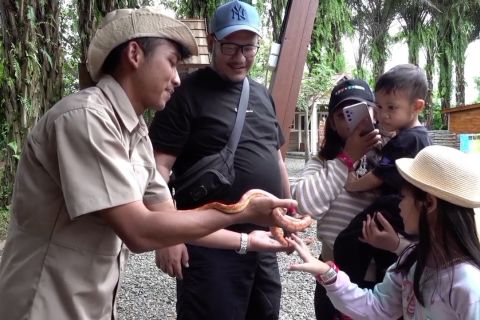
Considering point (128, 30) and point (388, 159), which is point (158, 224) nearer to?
point (128, 30)

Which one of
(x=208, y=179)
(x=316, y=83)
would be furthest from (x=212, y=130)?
(x=316, y=83)

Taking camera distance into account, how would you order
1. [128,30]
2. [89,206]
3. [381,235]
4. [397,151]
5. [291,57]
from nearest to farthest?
[89,206]
[128,30]
[381,235]
[397,151]
[291,57]

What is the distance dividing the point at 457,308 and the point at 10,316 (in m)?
1.28

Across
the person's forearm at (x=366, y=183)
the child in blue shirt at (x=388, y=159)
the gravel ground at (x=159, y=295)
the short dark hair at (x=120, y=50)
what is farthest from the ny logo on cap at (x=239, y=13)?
the gravel ground at (x=159, y=295)

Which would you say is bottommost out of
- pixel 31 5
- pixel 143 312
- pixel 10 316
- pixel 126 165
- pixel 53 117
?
pixel 143 312

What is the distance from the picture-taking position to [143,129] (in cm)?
157

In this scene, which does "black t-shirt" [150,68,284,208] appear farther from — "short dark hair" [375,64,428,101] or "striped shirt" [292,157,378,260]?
"short dark hair" [375,64,428,101]

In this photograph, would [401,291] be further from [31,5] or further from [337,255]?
[31,5]

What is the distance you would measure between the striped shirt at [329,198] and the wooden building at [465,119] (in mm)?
17093

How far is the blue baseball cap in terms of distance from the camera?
226 centimetres

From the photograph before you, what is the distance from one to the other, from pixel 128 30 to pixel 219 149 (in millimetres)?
887

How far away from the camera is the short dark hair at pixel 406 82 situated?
6.77 feet

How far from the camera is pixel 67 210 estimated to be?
1302mm

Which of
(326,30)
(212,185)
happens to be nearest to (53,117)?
(212,185)
